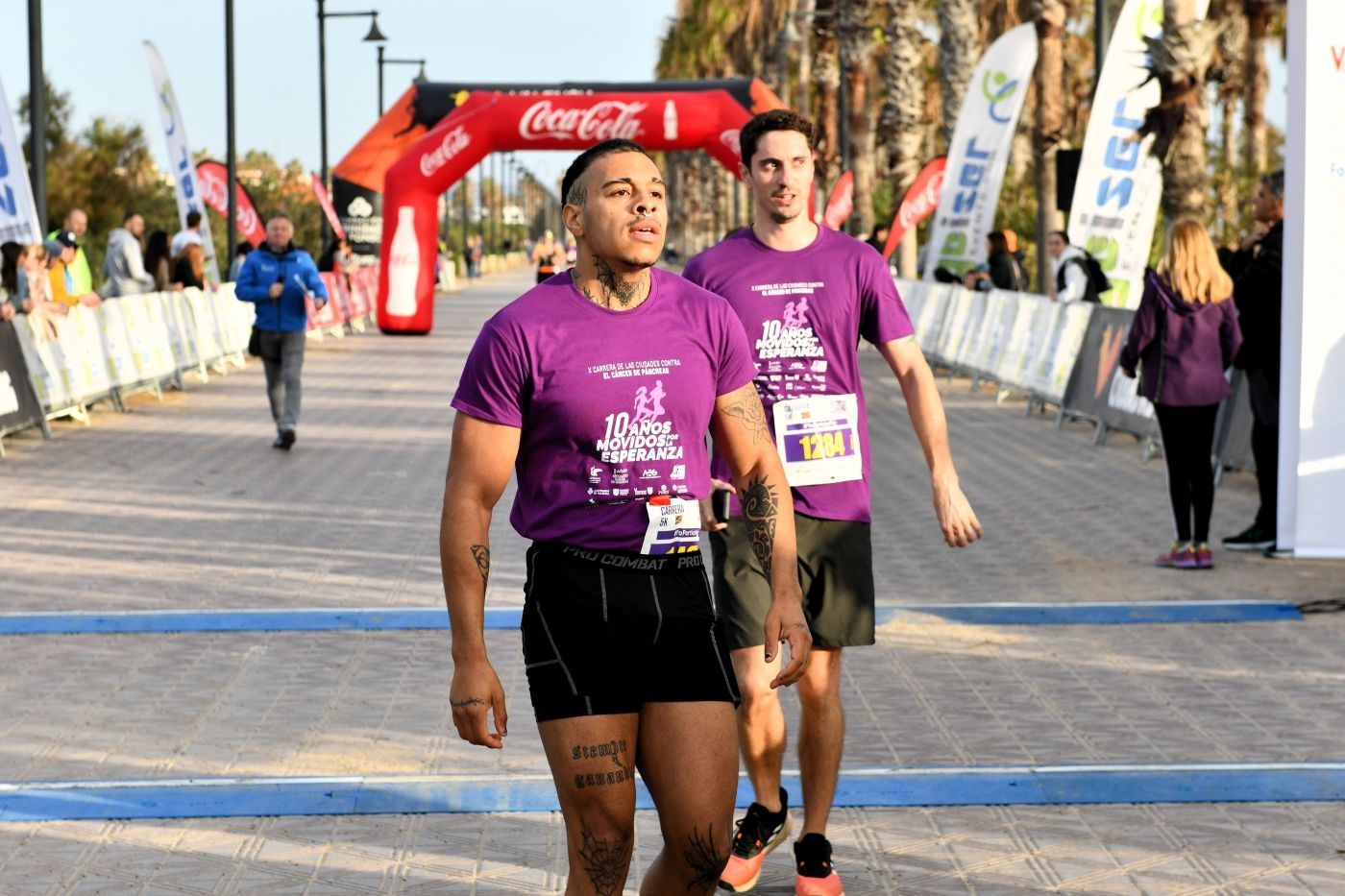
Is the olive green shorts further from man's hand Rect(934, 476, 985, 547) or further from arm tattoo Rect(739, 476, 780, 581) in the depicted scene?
arm tattoo Rect(739, 476, 780, 581)

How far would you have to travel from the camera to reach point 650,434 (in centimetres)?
391

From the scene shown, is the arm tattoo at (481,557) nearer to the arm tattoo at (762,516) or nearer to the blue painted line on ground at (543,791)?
the arm tattoo at (762,516)

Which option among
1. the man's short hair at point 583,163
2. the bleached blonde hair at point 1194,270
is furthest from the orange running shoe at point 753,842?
the bleached blonde hair at point 1194,270

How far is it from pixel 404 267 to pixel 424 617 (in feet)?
77.8

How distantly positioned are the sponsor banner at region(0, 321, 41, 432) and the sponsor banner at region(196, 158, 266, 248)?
16588mm

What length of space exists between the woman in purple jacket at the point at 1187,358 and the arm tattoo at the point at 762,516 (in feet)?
20.6

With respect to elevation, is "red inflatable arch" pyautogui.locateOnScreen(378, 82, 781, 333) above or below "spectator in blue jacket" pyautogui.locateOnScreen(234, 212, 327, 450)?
above

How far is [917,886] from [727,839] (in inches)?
Answer: 53.4

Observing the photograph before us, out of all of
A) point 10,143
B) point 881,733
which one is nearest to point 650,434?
point 881,733

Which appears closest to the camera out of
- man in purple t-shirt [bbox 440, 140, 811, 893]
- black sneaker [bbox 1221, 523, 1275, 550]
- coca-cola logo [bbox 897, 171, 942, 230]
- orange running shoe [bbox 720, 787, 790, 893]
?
man in purple t-shirt [bbox 440, 140, 811, 893]

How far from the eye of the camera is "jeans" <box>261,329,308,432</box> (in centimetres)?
1564

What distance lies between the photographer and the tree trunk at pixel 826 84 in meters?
43.8

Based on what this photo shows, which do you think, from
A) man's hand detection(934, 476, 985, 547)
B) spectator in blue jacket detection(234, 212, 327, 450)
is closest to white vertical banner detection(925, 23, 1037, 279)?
spectator in blue jacket detection(234, 212, 327, 450)

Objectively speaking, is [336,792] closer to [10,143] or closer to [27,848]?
[27,848]
